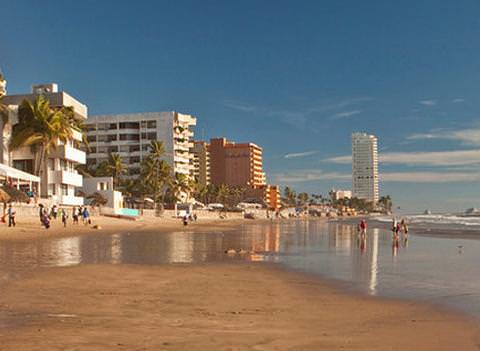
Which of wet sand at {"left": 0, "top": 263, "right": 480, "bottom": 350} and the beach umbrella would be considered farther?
the beach umbrella

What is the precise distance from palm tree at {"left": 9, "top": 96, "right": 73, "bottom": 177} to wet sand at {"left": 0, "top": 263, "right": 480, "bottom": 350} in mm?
40660

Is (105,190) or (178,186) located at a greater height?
(178,186)

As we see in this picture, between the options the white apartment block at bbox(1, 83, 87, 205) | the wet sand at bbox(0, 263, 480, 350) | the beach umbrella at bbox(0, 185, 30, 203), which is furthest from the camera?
the white apartment block at bbox(1, 83, 87, 205)

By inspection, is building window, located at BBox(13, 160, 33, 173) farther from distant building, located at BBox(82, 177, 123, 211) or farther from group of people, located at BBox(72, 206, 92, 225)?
distant building, located at BBox(82, 177, 123, 211)

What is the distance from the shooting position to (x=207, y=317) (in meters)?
9.61

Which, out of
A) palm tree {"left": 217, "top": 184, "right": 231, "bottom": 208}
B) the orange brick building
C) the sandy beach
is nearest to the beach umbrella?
the sandy beach

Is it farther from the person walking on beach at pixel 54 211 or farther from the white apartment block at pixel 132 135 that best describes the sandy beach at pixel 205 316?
the white apartment block at pixel 132 135

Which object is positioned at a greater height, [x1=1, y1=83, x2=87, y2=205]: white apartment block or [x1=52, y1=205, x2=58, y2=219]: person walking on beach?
[x1=1, y1=83, x2=87, y2=205]: white apartment block

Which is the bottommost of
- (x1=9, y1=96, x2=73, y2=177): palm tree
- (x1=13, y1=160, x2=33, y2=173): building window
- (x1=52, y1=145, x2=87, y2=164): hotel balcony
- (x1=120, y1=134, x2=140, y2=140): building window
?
(x1=13, y1=160, x2=33, y2=173): building window

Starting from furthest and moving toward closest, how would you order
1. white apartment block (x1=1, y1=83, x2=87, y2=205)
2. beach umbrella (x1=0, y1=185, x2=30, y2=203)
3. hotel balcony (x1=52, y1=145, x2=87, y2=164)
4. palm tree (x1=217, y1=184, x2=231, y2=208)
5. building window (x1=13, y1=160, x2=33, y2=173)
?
palm tree (x1=217, y1=184, x2=231, y2=208)
hotel balcony (x1=52, y1=145, x2=87, y2=164)
building window (x1=13, y1=160, x2=33, y2=173)
white apartment block (x1=1, y1=83, x2=87, y2=205)
beach umbrella (x1=0, y1=185, x2=30, y2=203)

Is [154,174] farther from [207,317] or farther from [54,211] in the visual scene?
[207,317]

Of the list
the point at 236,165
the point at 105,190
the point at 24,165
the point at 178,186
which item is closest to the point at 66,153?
the point at 24,165

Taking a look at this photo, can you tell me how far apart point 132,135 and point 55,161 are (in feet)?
187

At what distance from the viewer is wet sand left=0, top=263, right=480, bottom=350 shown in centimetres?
760
